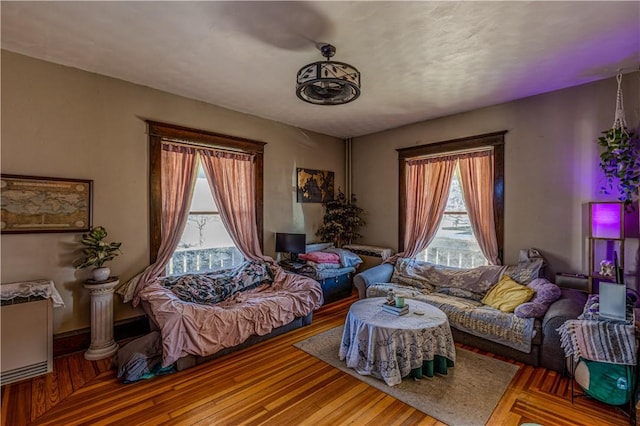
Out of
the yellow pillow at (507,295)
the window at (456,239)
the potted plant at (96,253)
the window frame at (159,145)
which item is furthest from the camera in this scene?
the window at (456,239)

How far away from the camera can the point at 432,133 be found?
4.67 meters

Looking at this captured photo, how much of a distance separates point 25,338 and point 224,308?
1.64m

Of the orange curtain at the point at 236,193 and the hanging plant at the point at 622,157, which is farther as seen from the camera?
the orange curtain at the point at 236,193

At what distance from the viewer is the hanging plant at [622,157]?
2.89 m

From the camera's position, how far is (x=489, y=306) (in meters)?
3.35

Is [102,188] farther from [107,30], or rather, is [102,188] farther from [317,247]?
[317,247]

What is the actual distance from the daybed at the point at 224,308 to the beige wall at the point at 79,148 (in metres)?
0.69

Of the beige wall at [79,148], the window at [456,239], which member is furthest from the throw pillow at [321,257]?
the beige wall at [79,148]

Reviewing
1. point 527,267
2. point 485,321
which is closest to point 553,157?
point 527,267

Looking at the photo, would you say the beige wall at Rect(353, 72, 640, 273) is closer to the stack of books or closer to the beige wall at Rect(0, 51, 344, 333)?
the stack of books

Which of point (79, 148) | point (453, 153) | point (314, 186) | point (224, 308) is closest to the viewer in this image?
point (79, 148)

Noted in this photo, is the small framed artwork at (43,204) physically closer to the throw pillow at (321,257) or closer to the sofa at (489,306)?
the throw pillow at (321,257)

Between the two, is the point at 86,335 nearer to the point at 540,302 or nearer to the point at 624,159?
the point at 540,302

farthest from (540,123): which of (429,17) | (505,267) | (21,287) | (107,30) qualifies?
(21,287)
